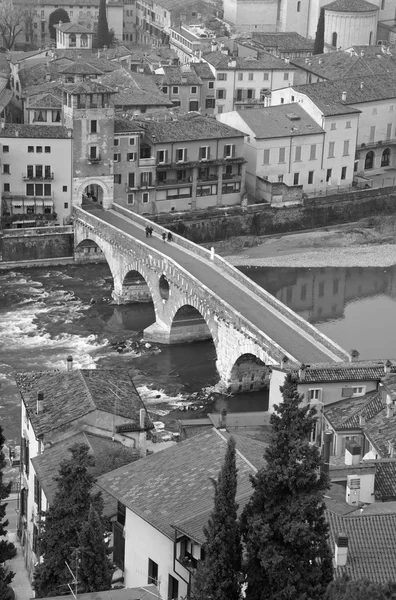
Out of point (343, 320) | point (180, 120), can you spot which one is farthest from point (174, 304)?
point (180, 120)

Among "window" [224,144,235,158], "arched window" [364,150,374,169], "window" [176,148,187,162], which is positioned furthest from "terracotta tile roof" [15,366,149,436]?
"arched window" [364,150,374,169]

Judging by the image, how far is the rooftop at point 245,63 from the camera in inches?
3962

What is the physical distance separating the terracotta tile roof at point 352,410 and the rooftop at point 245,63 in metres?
57.1

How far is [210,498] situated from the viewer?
30.6 m

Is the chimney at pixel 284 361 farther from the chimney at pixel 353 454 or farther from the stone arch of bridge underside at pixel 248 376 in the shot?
the chimney at pixel 353 454

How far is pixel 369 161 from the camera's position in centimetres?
9825

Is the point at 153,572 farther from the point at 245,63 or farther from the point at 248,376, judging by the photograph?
the point at 245,63

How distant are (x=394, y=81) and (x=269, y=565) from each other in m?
77.6

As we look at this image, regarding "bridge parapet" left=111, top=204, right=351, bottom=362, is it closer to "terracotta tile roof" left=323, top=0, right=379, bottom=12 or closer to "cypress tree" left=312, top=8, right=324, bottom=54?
"cypress tree" left=312, top=8, right=324, bottom=54

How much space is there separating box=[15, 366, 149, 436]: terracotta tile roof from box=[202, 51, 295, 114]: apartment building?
5981 centimetres

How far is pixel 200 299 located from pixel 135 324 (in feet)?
25.4

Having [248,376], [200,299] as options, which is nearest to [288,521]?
[248,376]

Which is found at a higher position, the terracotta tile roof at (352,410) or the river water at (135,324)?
the terracotta tile roof at (352,410)

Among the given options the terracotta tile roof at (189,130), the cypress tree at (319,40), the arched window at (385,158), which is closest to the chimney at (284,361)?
the terracotta tile roof at (189,130)
